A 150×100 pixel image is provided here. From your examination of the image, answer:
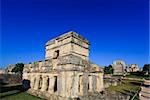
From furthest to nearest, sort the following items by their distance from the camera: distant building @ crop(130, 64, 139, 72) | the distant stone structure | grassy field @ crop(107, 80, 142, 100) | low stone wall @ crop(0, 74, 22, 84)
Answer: distant building @ crop(130, 64, 139, 72) → the distant stone structure → low stone wall @ crop(0, 74, 22, 84) → grassy field @ crop(107, 80, 142, 100)

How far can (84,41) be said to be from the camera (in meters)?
15.5

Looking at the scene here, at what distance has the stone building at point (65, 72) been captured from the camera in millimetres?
9758

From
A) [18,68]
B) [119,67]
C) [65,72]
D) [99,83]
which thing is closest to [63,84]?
[65,72]

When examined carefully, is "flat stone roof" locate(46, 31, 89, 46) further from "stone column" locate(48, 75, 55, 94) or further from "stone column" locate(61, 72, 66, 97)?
Result: "stone column" locate(61, 72, 66, 97)

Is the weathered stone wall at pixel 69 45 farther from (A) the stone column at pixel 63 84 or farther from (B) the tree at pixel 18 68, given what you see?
(B) the tree at pixel 18 68

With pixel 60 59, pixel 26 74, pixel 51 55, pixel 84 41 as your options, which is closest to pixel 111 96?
pixel 60 59

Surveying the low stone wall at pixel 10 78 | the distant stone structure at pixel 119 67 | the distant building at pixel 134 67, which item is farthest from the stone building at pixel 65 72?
the distant building at pixel 134 67

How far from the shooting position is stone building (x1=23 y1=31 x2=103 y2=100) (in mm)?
9758

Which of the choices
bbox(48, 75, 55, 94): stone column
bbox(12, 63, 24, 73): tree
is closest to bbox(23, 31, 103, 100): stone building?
bbox(48, 75, 55, 94): stone column

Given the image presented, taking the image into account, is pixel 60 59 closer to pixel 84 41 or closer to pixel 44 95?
pixel 44 95

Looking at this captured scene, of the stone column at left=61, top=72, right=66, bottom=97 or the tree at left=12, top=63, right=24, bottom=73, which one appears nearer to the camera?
the stone column at left=61, top=72, right=66, bottom=97

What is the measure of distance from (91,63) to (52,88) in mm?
3272

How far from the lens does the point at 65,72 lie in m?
9.85

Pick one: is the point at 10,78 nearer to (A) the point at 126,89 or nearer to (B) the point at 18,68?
(B) the point at 18,68
